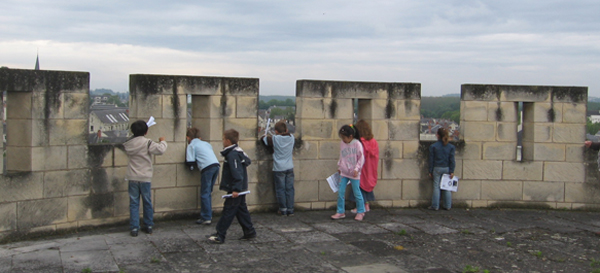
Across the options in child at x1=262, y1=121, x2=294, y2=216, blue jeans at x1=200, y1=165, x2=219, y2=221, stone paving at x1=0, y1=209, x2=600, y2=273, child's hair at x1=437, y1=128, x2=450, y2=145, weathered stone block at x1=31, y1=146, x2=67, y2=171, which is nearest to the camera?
stone paving at x1=0, y1=209, x2=600, y2=273

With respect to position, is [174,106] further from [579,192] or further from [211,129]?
[579,192]

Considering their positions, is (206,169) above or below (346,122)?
below

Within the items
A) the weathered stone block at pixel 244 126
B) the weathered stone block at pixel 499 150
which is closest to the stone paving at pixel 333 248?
the weathered stone block at pixel 244 126

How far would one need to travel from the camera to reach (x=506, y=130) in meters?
9.60

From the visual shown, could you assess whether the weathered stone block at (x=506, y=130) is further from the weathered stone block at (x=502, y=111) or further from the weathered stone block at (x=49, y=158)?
the weathered stone block at (x=49, y=158)

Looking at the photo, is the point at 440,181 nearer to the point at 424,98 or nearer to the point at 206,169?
the point at 424,98

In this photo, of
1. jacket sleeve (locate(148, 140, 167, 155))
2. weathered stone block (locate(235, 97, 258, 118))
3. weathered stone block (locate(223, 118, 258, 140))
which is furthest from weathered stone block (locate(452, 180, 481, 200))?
jacket sleeve (locate(148, 140, 167, 155))

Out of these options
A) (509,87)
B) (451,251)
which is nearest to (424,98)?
(509,87)

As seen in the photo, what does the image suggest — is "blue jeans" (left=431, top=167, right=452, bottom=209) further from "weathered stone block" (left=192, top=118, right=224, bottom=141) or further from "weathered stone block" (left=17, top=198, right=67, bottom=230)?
"weathered stone block" (left=17, top=198, right=67, bottom=230)

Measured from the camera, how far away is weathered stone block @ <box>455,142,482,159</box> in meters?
9.58

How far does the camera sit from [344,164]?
841 centimetres

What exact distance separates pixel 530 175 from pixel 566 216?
87 cm

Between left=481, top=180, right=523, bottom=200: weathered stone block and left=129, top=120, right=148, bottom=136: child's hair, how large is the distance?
5.60 metres

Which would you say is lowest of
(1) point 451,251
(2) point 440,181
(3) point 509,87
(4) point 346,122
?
(1) point 451,251
